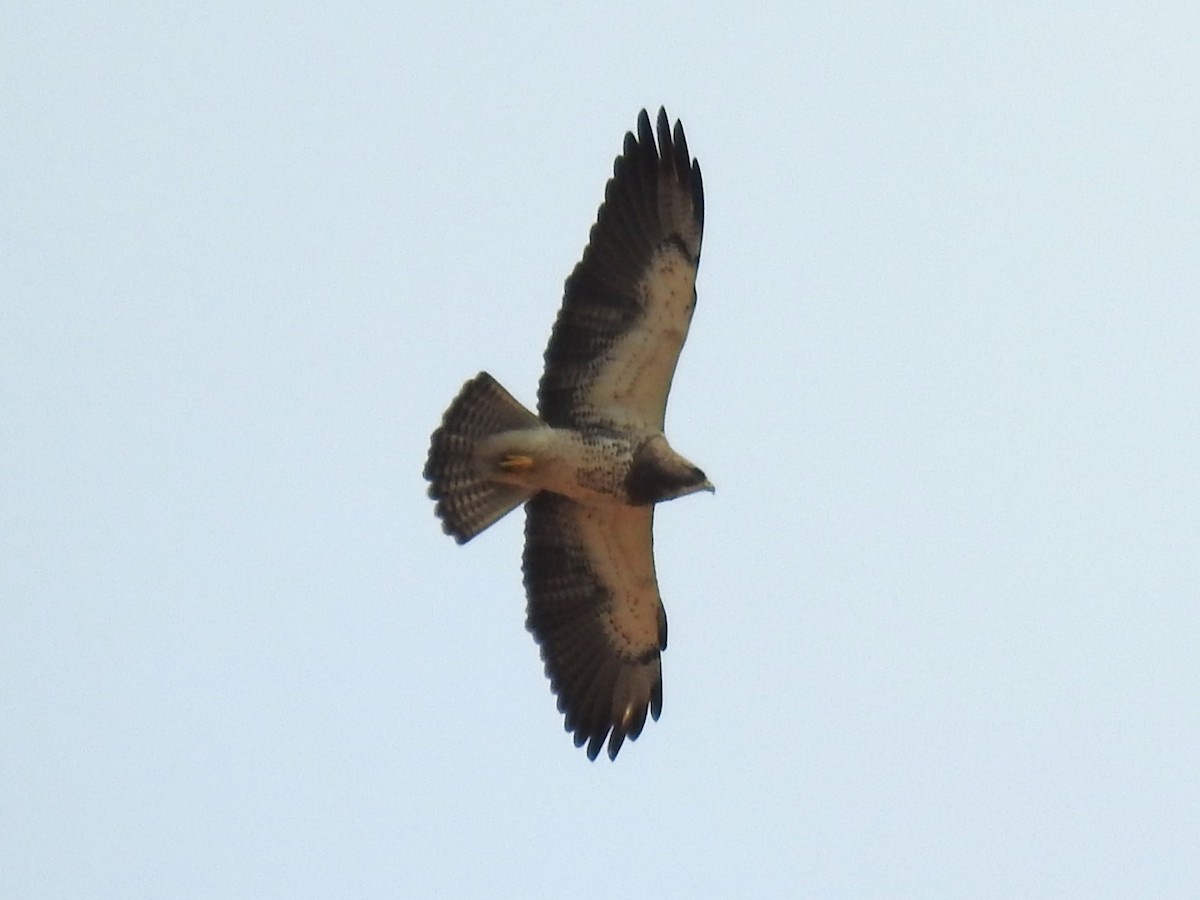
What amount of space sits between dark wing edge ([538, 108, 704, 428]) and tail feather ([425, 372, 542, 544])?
363 millimetres

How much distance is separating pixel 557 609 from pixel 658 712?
855mm

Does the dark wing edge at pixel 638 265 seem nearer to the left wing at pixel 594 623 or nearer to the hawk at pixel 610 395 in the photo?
the hawk at pixel 610 395

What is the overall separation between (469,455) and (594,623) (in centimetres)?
135

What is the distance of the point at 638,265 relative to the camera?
46.6 ft

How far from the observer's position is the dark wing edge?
1420cm

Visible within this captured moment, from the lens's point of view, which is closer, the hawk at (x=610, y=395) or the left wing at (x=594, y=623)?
the hawk at (x=610, y=395)

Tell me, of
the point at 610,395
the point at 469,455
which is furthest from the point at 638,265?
the point at 469,455

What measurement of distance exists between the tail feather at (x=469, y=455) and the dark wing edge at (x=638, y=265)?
1.19 ft

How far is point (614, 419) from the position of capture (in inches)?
568

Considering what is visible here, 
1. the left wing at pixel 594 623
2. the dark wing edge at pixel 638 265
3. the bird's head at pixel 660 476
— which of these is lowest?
the left wing at pixel 594 623

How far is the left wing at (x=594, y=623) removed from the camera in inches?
584

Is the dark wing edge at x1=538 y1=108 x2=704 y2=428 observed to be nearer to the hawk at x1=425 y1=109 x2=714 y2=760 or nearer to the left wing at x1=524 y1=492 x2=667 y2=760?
the hawk at x1=425 y1=109 x2=714 y2=760

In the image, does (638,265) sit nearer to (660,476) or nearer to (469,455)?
(660,476)

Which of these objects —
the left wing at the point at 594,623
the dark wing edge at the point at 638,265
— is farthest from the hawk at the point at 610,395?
the left wing at the point at 594,623
